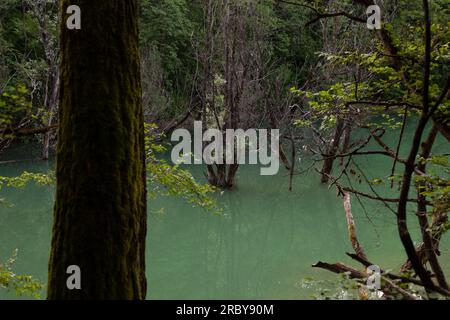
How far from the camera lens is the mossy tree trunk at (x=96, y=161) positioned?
2.60 metres

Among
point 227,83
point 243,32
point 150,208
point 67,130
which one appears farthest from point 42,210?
point 67,130

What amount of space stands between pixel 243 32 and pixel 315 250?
7259 mm

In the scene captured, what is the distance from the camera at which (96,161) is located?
2607 mm

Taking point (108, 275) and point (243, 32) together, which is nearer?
point (108, 275)

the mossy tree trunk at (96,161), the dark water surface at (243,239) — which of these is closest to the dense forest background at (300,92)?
the mossy tree trunk at (96,161)

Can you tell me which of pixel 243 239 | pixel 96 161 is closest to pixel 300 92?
pixel 96 161

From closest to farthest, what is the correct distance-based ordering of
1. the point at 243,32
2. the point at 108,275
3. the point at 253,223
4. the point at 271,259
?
1. the point at 108,275
2. the point at 271,259
3. the point at 253,223
4. the point at 243,32

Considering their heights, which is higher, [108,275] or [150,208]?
[150,208]

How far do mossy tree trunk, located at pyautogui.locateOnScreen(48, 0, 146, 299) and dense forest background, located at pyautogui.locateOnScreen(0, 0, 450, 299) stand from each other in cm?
22

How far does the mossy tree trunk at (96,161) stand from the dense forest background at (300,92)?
0.22 m

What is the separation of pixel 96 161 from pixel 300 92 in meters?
3.36
